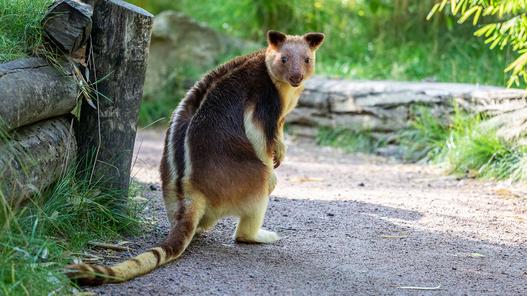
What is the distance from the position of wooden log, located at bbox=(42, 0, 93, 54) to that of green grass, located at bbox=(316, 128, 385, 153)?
604 cm

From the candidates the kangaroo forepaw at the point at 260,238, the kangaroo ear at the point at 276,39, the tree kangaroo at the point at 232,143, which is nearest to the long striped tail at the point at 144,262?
the tree kangaroo at the point at 232,143

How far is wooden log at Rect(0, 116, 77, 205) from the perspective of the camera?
13.8ft

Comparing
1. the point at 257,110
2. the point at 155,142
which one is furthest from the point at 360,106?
the point at 257,110

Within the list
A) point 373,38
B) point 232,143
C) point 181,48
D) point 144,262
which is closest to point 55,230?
point 144,262

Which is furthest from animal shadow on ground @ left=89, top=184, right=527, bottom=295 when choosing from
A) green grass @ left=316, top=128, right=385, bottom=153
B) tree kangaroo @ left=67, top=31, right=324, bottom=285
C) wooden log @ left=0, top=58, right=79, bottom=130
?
green grass @ left=316, top=128, right=385, bottom=153

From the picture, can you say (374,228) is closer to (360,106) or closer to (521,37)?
(521,37)

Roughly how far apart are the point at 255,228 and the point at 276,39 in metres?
1.45

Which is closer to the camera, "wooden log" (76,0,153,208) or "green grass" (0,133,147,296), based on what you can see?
"green grass" (0,133,147,296)

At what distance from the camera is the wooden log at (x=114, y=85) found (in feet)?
17.4

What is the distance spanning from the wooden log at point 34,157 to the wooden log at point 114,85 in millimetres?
166

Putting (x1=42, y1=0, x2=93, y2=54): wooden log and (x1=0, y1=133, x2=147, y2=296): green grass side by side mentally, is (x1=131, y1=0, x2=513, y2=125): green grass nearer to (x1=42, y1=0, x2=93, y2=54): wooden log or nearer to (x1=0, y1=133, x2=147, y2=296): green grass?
(x1=0, y1=133, x2=147, y2=296): green grass

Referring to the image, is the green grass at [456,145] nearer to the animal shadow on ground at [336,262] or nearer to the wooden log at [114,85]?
the animal shadow on ground at [336,262]

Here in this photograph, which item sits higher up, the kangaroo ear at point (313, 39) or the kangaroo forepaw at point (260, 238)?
the kangaroo ear at point (313, 39)

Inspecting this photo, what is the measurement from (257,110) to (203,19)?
9.73m
